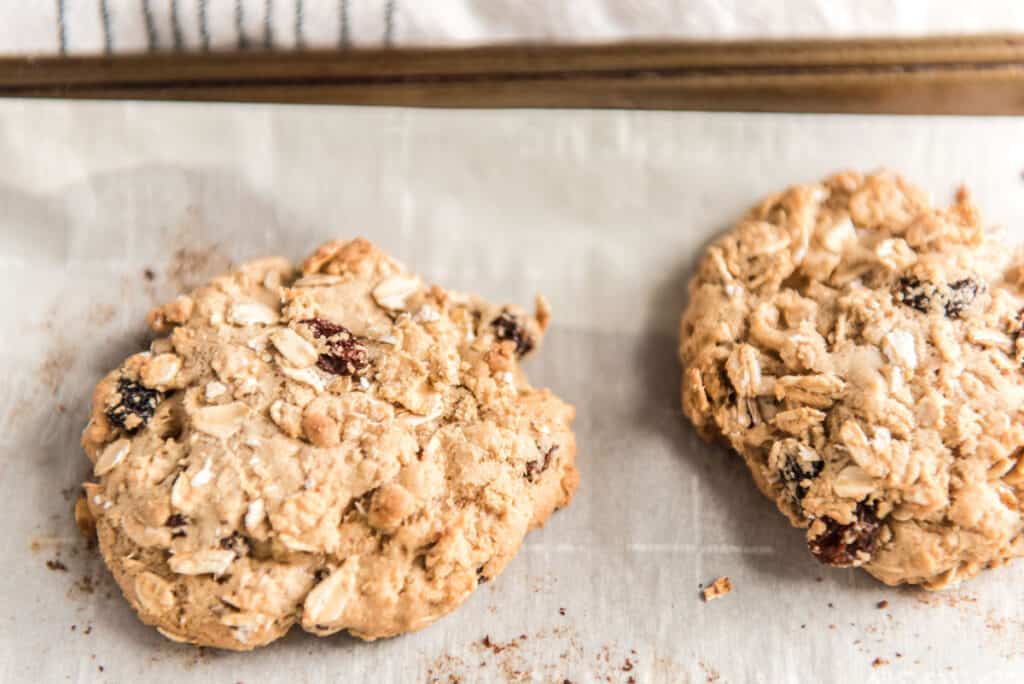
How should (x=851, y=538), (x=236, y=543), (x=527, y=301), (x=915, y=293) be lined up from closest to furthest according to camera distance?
(x=236, y=543)
(x=851, y=538)
(x=915, y=293)
(x=527, y=301)

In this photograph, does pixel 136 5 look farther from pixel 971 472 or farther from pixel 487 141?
pixel 971 472

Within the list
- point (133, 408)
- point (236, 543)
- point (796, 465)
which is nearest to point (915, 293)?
point (796, 465)

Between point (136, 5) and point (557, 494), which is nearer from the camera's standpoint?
point (557, 494)

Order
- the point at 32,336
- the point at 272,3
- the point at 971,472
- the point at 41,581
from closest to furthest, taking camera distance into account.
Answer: the point at 971,472, the point at 41,581, the point at 32,336, the point at 272,3

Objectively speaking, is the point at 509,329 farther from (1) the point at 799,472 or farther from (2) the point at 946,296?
(2) the point at 946,296

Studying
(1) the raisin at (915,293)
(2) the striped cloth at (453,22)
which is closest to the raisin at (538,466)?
(1) the raisin at (915,293)

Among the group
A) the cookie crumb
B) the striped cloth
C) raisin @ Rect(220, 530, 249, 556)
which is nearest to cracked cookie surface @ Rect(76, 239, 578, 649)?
raisin @ Rect(220, 530, 249, 556)

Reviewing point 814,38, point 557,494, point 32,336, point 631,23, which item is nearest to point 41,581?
point 32,336
